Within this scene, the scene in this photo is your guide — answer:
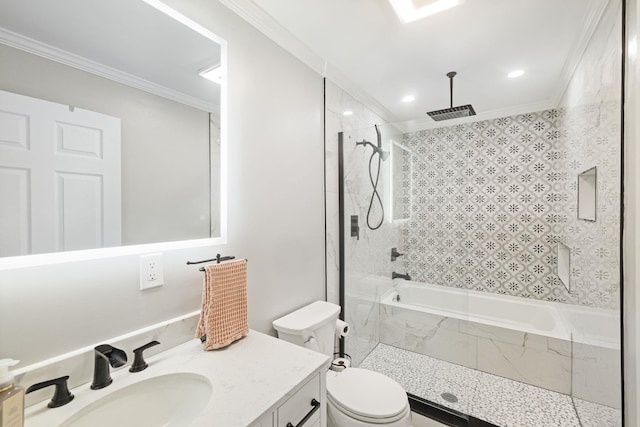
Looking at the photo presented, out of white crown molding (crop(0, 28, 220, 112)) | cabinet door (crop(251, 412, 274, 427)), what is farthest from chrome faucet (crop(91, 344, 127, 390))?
white crown molding (crop(0, 28, 220, 112))

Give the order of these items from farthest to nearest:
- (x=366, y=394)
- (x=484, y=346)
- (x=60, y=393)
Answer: (x=484, y=346) < (x=366, y=394) < (x=60, y=393)

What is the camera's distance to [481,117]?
9.57 feet

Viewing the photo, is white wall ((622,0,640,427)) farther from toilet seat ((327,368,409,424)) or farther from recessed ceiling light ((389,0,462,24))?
toilet seat ((327,368,409,424))

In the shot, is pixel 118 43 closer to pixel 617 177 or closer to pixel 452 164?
pixel 617 177

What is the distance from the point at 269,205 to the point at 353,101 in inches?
54.9

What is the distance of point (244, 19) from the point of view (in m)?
1.44

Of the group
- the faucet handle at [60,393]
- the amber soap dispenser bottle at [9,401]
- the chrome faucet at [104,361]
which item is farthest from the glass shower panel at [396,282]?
the amber soap dispenser bottle at [9,401]

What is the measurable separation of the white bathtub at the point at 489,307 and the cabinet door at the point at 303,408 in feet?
5.61

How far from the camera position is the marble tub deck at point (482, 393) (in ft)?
6.12

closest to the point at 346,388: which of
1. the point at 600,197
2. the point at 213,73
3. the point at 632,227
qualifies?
the point at 632,227

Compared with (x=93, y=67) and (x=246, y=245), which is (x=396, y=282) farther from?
(x=93, y=67)

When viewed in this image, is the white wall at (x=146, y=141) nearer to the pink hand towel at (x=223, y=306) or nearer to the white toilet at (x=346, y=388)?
the pink hand towel at (x=223, y=306)

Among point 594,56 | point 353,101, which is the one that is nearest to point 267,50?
point 353,101

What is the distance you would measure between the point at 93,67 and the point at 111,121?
0.19 m
